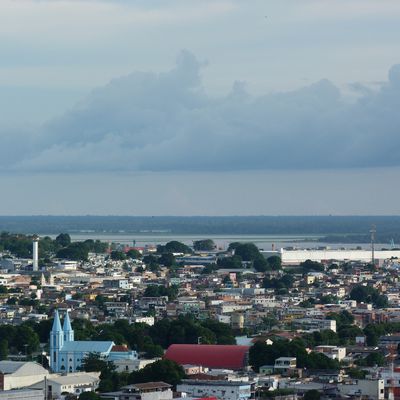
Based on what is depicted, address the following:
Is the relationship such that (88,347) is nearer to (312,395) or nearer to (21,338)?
(21,338)

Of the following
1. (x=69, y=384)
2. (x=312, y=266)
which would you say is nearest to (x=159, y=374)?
(x=69, y=384)

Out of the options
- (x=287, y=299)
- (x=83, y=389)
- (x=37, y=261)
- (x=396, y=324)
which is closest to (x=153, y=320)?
(x=396, y=324)

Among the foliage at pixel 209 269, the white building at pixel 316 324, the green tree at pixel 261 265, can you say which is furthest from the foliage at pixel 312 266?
the white building at pixel 316 324

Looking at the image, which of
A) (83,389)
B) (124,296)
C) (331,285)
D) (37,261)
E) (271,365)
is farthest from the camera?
(37,261)

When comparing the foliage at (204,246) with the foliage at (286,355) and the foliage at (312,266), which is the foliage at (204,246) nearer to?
the foliage at (312,266)

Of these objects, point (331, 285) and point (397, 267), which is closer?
point (331, 285)

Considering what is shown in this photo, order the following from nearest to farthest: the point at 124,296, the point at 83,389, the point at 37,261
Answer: the point at 83,389 < the point at 124,296 < the point at 37,261

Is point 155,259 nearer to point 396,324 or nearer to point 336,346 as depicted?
point 396,324
